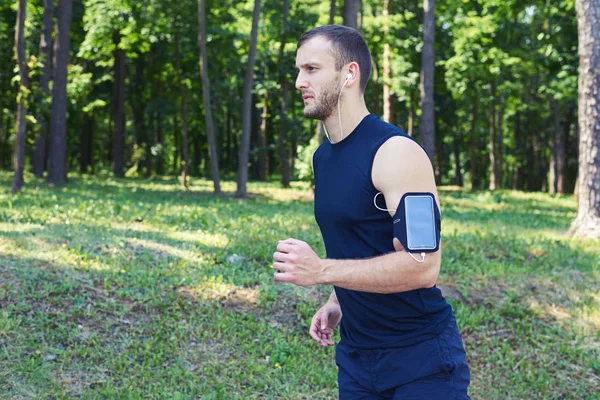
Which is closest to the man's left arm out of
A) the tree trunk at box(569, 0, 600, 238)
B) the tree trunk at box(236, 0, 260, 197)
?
the tree trunk at box(569, 0, 600, 238)

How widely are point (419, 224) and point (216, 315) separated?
530 cm

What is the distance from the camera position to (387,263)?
247 centimetres

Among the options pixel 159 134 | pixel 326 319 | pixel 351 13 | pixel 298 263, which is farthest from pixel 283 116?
pixel 298 263

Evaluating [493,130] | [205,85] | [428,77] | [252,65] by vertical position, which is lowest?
[493,130]

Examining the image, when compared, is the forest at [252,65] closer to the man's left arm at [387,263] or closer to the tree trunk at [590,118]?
the tree trunk at [590,118]

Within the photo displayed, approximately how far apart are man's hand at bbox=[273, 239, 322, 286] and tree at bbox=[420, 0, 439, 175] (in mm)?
17390

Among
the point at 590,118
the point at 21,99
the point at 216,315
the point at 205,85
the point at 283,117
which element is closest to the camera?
the point at 216,315

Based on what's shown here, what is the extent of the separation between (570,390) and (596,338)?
44.7 inches

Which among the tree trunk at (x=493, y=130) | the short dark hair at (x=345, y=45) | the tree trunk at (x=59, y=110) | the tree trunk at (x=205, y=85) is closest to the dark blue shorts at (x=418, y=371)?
the short dark hair at (x=345, y=45)

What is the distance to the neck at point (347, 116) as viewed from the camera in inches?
111

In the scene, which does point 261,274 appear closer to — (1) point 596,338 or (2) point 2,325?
(2) point 2,325

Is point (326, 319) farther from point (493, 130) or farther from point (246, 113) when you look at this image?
point (493, 130)

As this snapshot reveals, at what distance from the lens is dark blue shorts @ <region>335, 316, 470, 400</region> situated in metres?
2.71

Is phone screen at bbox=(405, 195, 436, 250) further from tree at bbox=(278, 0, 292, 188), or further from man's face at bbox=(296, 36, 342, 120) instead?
tree at bbox=(278, 0, 292, 188)
